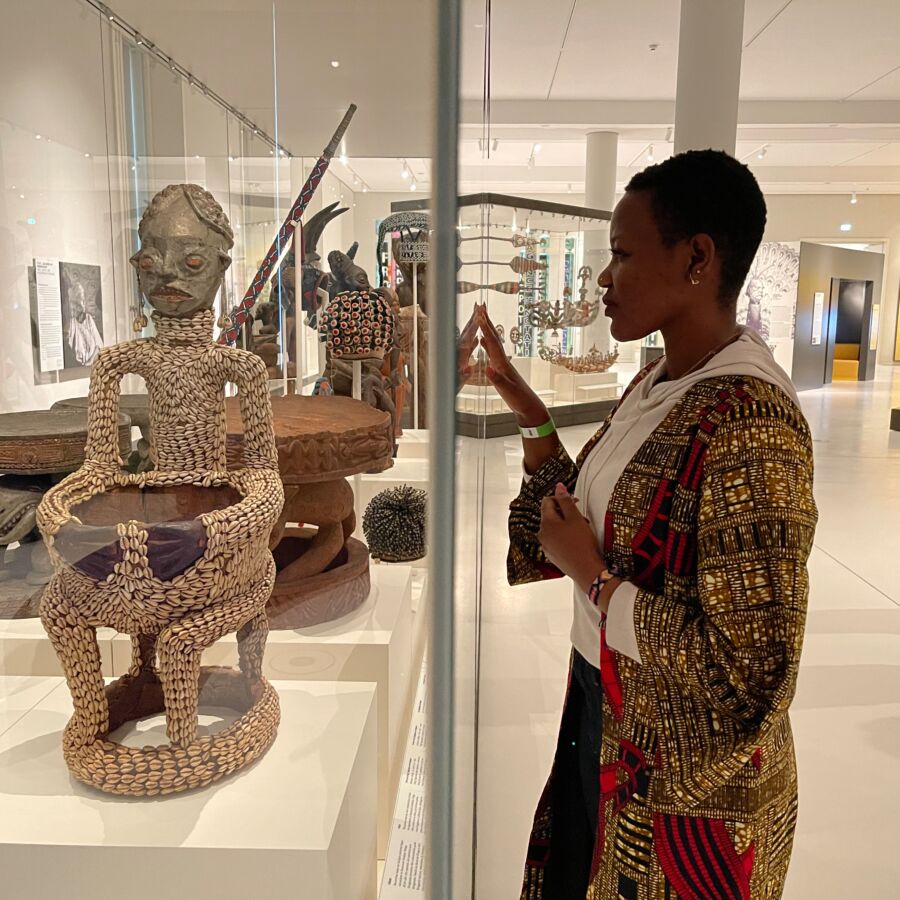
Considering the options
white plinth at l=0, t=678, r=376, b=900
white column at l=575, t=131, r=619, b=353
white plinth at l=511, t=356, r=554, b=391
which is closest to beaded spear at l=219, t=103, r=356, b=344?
white plinth at l=0, t=678, r=376, b=900

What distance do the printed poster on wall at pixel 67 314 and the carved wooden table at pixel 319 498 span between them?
20 cm

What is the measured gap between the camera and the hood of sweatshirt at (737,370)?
0.80 m

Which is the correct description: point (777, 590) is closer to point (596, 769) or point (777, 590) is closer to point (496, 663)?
point (596, 769)

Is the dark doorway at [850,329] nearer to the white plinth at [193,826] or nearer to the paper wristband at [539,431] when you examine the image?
the paper wristband at [539,431]

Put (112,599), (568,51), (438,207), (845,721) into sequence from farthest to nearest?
(568,51) → (845,721) → (112,599) → (438,207)

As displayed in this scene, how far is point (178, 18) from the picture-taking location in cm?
79

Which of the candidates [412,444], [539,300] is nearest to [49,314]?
[412,444]

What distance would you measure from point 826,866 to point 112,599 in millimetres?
1529

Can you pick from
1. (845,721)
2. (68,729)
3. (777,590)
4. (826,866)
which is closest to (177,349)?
(68,729)

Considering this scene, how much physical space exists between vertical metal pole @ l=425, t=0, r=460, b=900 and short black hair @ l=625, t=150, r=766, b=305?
0.39 metres

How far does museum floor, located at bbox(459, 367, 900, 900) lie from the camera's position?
5.02ft

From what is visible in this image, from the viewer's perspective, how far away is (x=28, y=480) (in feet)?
2.77

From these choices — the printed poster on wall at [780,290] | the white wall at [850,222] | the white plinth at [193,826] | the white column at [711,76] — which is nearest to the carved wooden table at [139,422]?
the white plinth at [193,826]

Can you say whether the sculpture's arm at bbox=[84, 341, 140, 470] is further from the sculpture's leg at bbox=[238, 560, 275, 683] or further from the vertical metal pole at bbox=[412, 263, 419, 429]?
the vertical metal pole at bbox=[412, 263, 419, 429]
